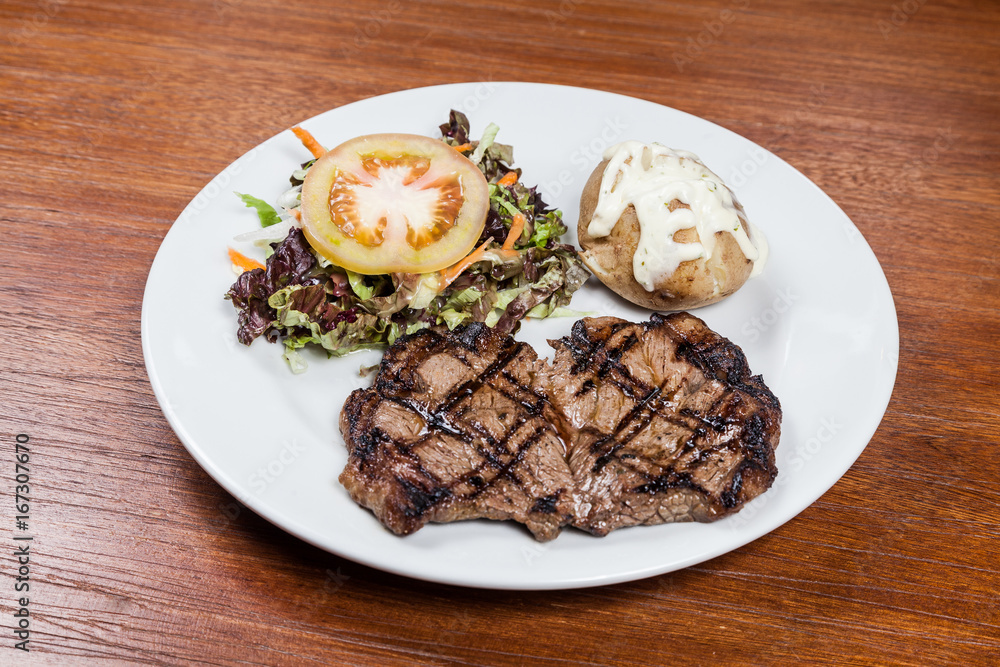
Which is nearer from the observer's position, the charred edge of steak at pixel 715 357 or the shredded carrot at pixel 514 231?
the charred edge of steak at pixel 715 357

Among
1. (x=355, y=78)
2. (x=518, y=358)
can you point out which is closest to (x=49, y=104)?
(x=355, y=78)

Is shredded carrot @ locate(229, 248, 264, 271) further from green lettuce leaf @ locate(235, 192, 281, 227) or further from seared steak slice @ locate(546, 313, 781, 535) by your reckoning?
seared steak slice @ locate(546, 313, 781, 535)

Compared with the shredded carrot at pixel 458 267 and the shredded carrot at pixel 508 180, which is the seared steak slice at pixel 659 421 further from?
the shredded carrot at pixel 508 180

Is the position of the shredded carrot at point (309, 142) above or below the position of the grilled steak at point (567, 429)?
above

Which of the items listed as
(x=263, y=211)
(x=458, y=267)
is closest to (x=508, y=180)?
(x=458, y=267)

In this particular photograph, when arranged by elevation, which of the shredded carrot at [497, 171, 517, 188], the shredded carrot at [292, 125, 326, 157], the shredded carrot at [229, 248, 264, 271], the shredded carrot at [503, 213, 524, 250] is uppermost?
the shredded carrot at [497, 171, 517, 188]

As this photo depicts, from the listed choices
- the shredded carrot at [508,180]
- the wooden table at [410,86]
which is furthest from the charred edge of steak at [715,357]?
the shredded carrot at [508,180]

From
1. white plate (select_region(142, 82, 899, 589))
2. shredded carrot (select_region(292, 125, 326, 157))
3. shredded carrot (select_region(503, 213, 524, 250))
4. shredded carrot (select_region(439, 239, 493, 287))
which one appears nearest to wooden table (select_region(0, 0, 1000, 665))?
white plate (select_region(142, 82, 899, 589))
